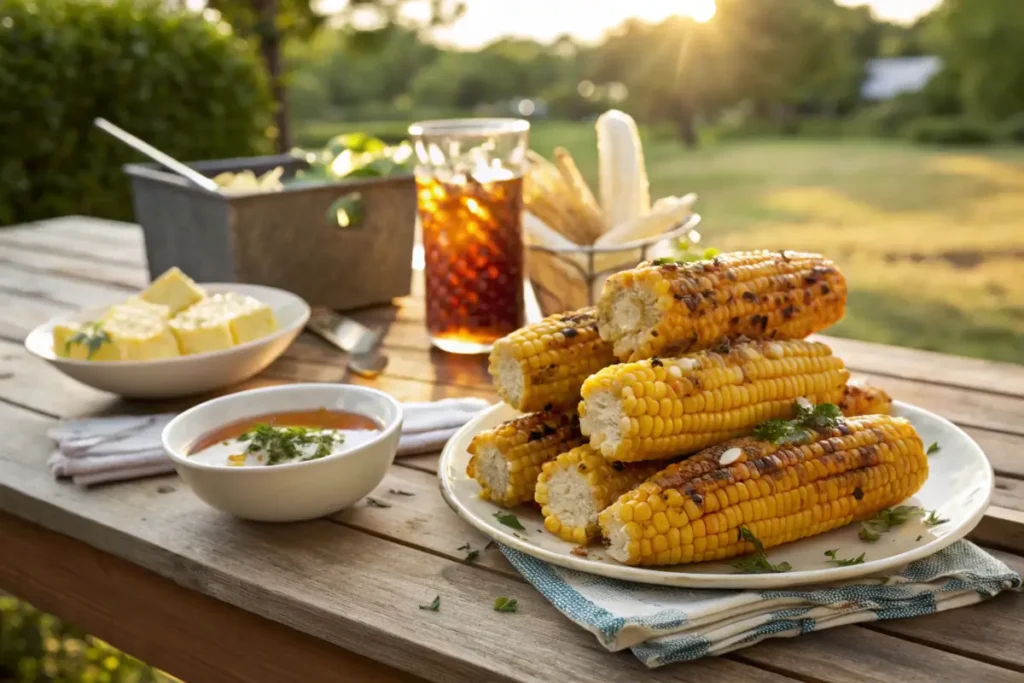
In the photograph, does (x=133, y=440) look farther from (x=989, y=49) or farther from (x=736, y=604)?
(x=989, y=49)

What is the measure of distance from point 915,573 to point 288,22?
21.2 ft

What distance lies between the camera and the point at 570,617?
0.96 meters

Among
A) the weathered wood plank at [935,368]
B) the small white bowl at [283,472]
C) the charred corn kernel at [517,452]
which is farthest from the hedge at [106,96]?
the charred corn kernel at [517,452]

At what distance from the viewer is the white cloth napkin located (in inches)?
53.9

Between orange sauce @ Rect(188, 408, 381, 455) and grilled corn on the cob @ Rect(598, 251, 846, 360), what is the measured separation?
34 centimetres

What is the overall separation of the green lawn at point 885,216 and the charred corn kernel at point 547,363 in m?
4.82

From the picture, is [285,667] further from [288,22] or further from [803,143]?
[803,143]

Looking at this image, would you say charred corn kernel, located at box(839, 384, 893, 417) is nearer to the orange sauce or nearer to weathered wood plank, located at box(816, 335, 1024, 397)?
weathered wood plank, located at box(816, 335, 1024, 397)

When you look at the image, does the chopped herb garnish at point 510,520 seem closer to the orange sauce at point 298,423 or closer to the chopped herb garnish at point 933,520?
the orange sauce at point 298,423

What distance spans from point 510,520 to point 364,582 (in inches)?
6.7

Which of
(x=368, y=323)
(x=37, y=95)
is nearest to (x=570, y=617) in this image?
(x=368, y=323)

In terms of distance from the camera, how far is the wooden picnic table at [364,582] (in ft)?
3.08

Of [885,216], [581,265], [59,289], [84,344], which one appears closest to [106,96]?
[59,289]

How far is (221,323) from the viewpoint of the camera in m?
1.63
